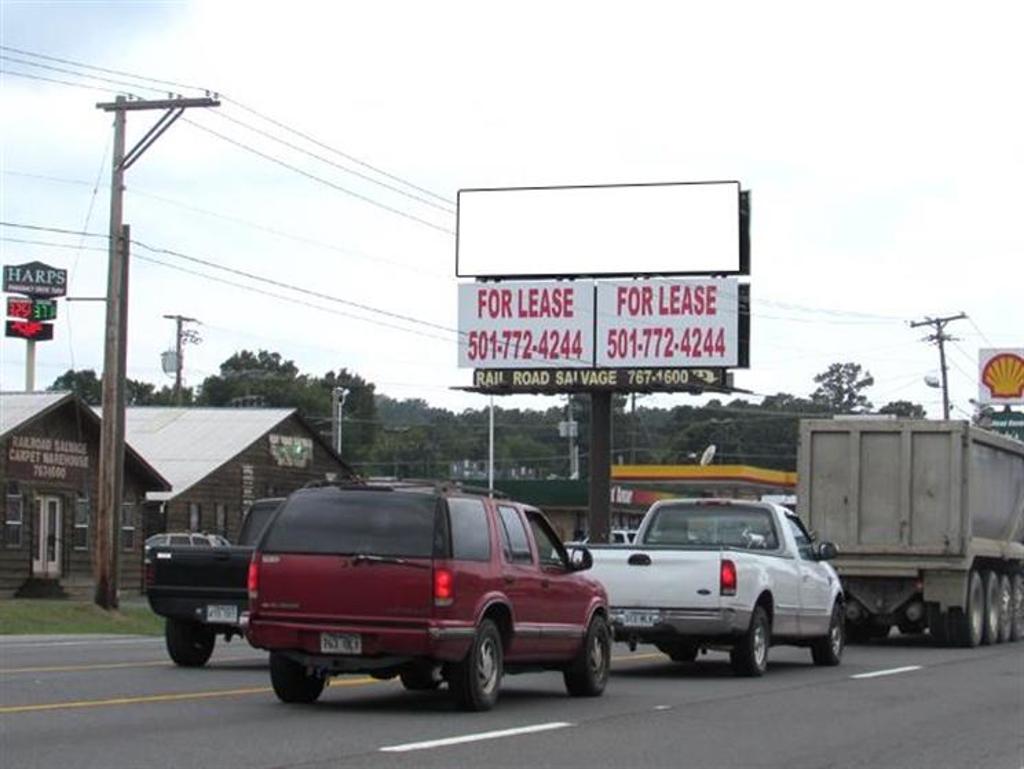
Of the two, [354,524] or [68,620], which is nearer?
[354,524]

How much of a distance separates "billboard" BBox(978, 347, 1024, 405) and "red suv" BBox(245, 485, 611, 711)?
55.2m

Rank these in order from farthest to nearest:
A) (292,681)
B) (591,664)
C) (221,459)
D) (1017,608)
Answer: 1. (221,459)
2. (1017,608)
3. (591,664)
4. (292,681)

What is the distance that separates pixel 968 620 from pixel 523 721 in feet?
48.1

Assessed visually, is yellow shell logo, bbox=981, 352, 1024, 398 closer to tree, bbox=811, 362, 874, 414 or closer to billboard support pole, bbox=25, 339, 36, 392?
billboard support pole, bbox=25, 339, 36, 392

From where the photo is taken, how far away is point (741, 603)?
19375 millimetres

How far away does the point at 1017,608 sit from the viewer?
3064 cm

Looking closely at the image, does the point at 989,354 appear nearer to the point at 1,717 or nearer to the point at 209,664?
the point at 209,664

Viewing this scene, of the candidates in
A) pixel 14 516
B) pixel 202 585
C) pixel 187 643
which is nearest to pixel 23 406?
pixel 14 516

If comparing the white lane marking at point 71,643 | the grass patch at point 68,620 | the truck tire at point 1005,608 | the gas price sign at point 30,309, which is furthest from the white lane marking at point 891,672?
the gas price sign at point 30,309

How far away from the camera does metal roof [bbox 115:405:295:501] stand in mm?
61531

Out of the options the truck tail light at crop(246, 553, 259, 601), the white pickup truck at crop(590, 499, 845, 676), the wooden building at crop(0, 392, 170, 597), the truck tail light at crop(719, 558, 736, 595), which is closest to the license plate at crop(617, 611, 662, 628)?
the white pickup truck at crop(590, 499, 845, 676)

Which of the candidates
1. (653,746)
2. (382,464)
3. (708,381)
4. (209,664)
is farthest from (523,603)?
(382,464)

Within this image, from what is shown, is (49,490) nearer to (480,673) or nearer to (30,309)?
(30,309)

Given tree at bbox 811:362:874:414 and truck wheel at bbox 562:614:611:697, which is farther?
tree at bbox 811:362:874:414
